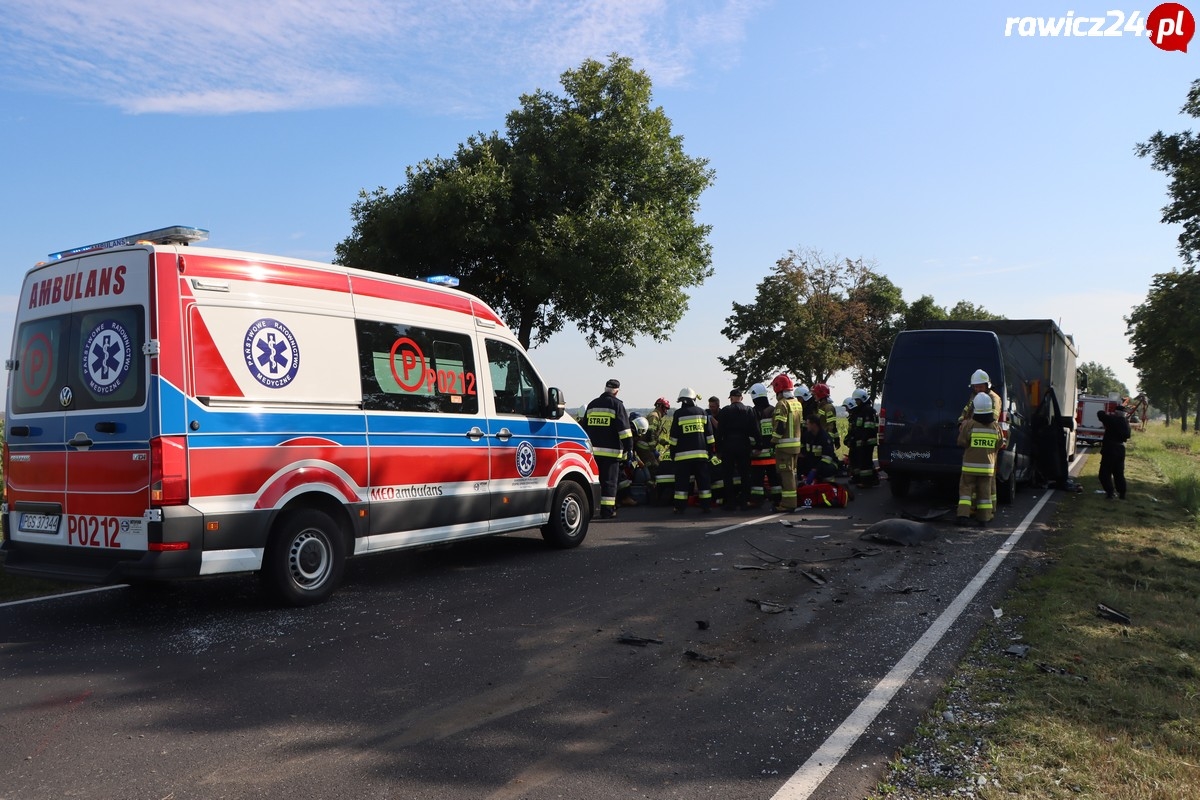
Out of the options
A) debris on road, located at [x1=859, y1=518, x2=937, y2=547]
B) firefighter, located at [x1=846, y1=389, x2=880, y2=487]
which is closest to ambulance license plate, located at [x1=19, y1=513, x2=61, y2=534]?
debris on road, located at [x1=859, y1=518, x2=937, y2=547]

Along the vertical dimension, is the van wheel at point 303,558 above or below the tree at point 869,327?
below

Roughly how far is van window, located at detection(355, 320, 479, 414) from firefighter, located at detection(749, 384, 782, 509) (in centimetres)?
619

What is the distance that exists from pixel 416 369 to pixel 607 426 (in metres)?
5.19

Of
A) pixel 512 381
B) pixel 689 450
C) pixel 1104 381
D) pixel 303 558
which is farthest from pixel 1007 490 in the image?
pixel 1104 381

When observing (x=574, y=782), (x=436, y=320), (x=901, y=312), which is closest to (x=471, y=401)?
(x=436, y=320)

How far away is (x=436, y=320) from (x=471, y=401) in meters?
0.84

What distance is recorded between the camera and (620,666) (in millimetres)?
5273

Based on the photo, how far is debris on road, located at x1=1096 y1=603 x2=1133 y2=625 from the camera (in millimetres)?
6445

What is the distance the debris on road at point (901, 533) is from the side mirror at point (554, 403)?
3.87 metres

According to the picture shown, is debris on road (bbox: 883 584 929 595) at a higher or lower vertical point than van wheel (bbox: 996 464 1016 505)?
lower

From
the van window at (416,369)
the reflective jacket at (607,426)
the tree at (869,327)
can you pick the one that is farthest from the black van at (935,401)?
the tree at (869,327)

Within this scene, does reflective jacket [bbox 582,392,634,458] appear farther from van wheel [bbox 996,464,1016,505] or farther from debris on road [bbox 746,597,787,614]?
van wheel [bbox 996,464,1016,505]

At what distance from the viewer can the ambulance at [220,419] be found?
6090 mm

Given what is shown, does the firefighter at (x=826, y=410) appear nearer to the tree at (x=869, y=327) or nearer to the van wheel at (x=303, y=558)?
the van wheel at (x=303, y=558)
